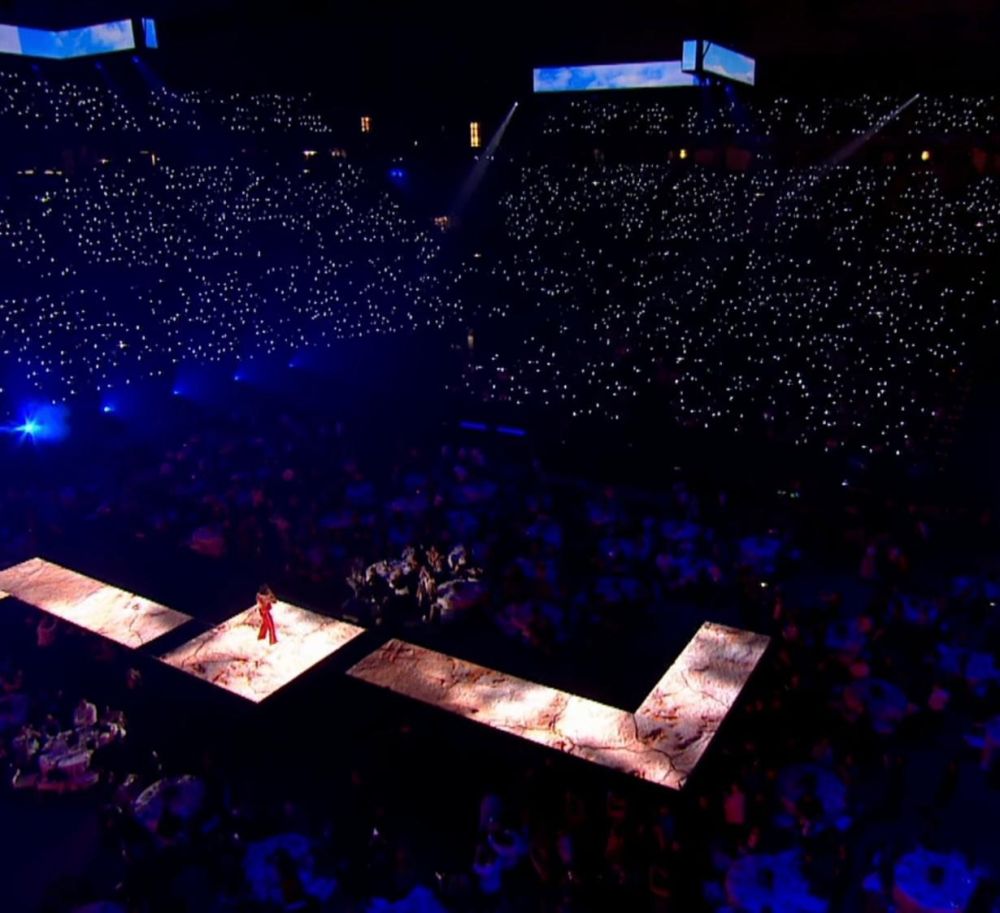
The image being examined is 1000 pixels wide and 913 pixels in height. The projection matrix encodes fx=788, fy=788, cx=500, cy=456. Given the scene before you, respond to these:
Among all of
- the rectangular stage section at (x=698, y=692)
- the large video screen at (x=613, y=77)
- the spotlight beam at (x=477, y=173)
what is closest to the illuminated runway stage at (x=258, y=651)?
the rectangular stage section at (x=698, y=692)

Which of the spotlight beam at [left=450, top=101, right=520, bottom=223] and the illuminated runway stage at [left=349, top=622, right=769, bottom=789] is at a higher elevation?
the spotlight beam at [left=450, top=101, right=520, bottom=223]

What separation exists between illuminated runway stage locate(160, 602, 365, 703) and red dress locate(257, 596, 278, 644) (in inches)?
1.7

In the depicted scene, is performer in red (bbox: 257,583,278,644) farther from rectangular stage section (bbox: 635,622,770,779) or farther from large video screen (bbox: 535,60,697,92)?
large video screen (bbox: 535,60,697,92)

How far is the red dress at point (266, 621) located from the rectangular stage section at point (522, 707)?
2.22ft

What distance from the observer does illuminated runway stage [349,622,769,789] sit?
14.3 ft

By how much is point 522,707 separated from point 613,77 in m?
5.38

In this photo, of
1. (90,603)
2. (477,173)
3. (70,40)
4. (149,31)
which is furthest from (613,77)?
(477,173)

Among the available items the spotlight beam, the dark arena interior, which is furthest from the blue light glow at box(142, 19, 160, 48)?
the spotlight beam

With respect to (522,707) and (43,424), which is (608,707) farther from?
(43,424)

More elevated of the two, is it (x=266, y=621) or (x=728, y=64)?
(x=728, y=64)

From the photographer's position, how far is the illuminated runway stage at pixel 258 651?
5055 millimetres

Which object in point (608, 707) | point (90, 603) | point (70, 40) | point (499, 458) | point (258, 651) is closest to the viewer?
point (608, 707)

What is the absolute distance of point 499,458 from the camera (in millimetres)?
9867

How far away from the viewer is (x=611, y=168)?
12398 mm
